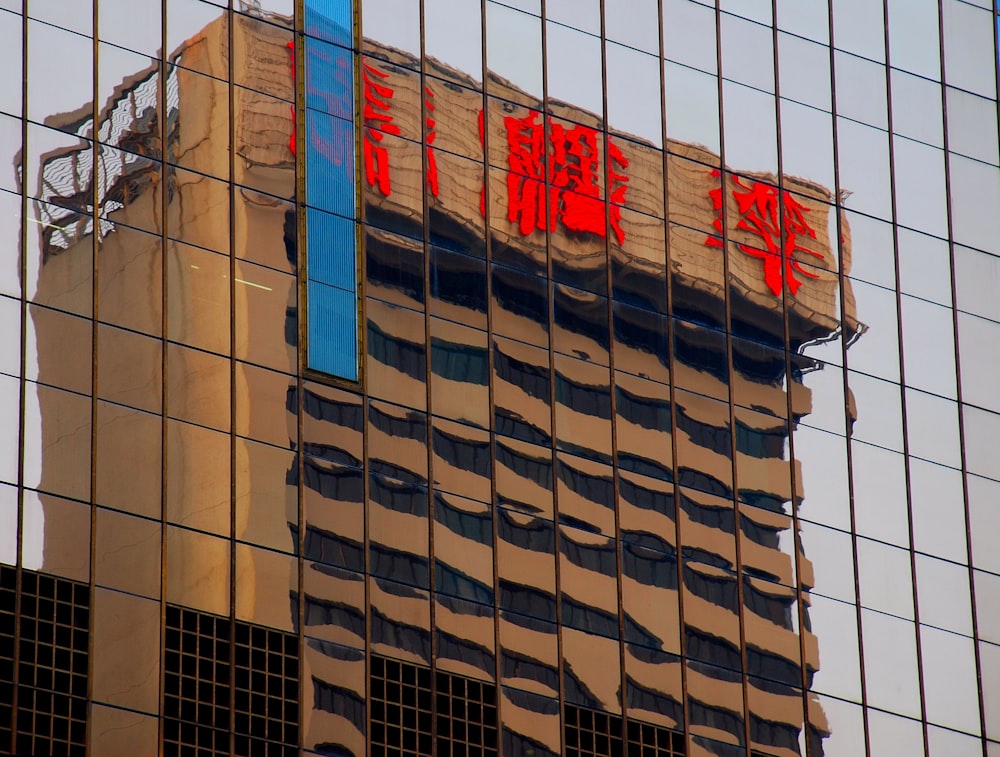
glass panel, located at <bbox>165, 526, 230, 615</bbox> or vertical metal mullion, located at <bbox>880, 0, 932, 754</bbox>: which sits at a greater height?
vertical metal mullion, located at <bbox>880, 0, 932, 754</bbox>

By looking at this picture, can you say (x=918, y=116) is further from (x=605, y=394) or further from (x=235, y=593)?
(x=235, y=593)

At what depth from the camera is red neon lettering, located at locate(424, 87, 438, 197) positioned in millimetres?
38406

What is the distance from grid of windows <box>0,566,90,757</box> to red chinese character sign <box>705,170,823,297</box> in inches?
597

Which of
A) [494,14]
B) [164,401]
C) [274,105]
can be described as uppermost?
[494,14]

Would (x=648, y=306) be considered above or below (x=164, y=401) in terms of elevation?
above

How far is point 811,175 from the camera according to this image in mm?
43594

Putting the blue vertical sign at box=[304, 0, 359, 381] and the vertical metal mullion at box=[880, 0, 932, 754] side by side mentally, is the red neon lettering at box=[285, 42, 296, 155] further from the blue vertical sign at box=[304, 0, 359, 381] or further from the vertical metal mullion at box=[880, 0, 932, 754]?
the vertical metal mullion at box=[880, 0, 932, 754]

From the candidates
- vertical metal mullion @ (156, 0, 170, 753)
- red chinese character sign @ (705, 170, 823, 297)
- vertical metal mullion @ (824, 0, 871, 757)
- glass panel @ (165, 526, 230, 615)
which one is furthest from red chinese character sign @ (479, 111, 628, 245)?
glass panel @ (165, 526, 230, 615)

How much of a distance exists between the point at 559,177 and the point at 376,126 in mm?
3782

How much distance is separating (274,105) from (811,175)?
38.4 ft


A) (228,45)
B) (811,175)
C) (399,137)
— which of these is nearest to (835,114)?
(811,175)

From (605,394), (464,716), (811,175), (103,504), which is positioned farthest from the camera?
(811,175)

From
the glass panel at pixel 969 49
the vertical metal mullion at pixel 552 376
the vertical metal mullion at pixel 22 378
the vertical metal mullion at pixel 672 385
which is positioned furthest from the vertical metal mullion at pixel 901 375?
the vertical metal mullion at pixel 22 378

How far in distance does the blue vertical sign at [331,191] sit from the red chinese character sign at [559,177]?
2.83 m
